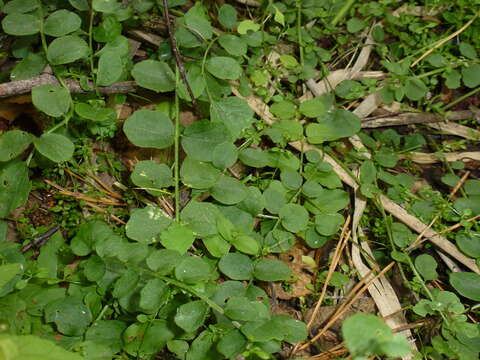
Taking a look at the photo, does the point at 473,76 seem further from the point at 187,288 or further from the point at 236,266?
the point at 187,288

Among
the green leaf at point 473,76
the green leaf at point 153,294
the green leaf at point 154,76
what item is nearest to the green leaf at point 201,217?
the green leaf at point 153,294

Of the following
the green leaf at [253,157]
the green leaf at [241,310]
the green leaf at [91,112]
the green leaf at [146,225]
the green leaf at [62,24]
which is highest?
the green leaf at [62,24]

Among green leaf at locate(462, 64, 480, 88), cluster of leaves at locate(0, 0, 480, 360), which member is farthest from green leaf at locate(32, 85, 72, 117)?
green leaf at locate(462, 64, 480, 88)

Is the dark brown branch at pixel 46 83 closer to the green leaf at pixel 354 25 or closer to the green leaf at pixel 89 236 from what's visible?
the green leaf at pixel 89 236

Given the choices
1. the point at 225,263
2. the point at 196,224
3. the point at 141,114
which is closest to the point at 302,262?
the point at 225,263

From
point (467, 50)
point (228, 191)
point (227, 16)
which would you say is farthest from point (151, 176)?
point (467, 50)

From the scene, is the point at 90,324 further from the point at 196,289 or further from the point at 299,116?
the point at 299,116
